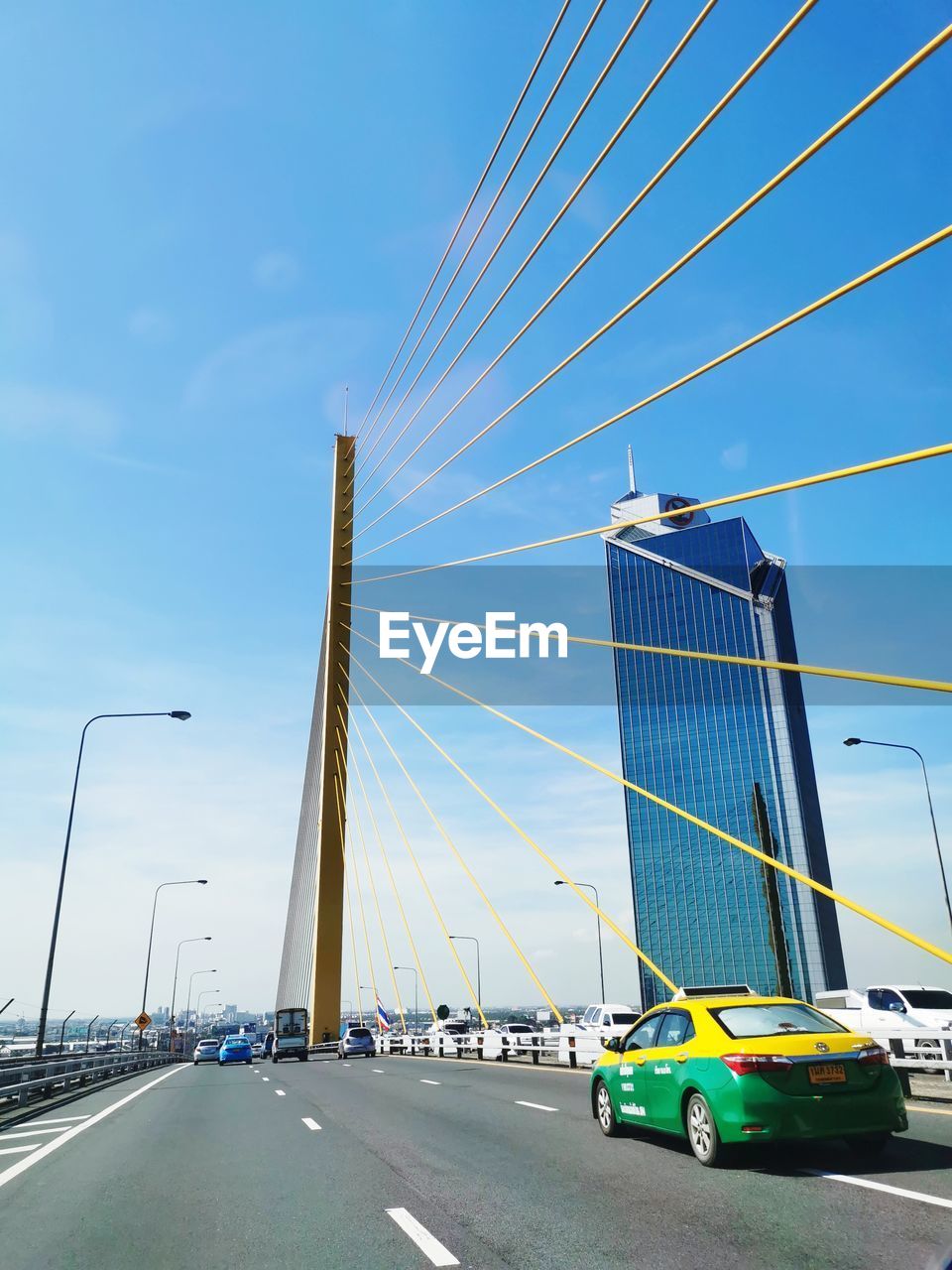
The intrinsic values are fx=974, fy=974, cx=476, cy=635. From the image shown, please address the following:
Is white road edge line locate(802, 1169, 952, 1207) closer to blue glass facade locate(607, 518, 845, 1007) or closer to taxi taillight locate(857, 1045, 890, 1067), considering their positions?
taxi taillight locate(857, 1045, 890, 1067)

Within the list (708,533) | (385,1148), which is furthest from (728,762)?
(385,1148)

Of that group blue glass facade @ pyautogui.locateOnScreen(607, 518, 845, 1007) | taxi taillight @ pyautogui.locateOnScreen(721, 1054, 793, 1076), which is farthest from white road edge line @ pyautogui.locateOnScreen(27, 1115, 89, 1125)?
blue glass facade @ pyautogui.locateOnScreen(607, 518, 845, 1007)

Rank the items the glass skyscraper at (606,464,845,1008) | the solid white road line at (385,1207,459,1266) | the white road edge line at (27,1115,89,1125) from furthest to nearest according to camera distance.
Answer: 1. the glass skyscraper at (606,464,845,1008)
2. the white road edge line at (27,1115,89,1125)
3. the solid white road line at (385,1207,459,1266)

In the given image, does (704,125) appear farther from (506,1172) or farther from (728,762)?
(728,762)

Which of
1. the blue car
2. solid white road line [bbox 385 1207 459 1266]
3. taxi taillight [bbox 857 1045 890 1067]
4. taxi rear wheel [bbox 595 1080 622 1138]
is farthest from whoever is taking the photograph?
the blue car

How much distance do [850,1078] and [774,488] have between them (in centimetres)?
505

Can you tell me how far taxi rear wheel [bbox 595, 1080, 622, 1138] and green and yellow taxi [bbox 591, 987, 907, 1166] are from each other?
929mm

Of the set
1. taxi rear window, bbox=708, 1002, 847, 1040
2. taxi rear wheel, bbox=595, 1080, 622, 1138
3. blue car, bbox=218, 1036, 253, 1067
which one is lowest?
blue car, bbox=218, 1036, 253, 1067

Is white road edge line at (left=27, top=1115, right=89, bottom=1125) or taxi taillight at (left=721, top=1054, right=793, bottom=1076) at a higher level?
taxi taillight at (left=721, top=1054, right=793, bottom=1076)

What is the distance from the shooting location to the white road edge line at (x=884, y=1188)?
6.22m

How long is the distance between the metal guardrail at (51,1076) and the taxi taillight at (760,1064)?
14.1 meters

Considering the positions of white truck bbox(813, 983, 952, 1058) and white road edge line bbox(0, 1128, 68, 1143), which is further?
white truck bbox(813, 983, 952, 1058)

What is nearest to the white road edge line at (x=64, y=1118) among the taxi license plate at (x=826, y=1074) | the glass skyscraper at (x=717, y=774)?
the taxi license plate at (x=826, y=1074)

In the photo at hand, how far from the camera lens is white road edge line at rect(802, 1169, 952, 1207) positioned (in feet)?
20.4
